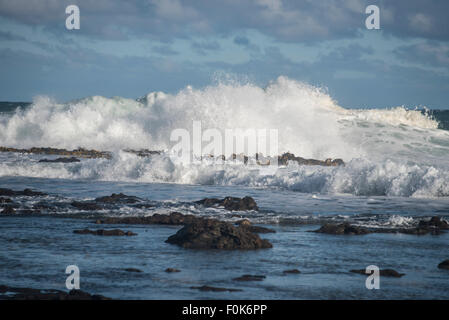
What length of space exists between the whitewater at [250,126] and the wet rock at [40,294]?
1282cm

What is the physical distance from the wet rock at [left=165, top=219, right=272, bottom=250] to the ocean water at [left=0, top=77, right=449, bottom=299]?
29cm

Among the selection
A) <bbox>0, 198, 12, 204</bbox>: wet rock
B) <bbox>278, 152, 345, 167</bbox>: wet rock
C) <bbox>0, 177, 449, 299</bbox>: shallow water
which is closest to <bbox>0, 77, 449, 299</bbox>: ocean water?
<bbox>0, 177, 449, 299</bbox>: shallow water

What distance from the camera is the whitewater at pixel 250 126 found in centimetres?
2030

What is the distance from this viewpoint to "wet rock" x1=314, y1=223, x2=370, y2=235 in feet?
40.2

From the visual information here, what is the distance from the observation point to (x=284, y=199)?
17.9 meters

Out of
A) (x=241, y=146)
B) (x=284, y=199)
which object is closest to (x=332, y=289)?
(x=284, y=199)

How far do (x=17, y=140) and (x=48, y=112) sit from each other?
3.35 metres

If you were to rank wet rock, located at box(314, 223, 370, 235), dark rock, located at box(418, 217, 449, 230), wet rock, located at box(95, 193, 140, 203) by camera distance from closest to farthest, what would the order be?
wet rock, located at box(314, 223, 370, 235) < dark rock, located at box(418, 217, 449, 230) < wet rock, located at box(95, 193, 140, 203)

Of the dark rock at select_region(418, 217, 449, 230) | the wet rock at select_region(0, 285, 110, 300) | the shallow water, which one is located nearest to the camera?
the wet rock at select_region(0, 285, 110, 300)

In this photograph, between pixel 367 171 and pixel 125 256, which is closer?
pixel 125 256

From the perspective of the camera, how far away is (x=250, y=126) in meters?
33.5

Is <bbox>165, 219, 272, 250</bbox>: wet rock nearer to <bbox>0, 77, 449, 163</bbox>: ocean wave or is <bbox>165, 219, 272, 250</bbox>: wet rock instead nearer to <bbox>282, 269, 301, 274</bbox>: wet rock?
<bbox>282, 269, 301, 274</bbox>: wet rock
